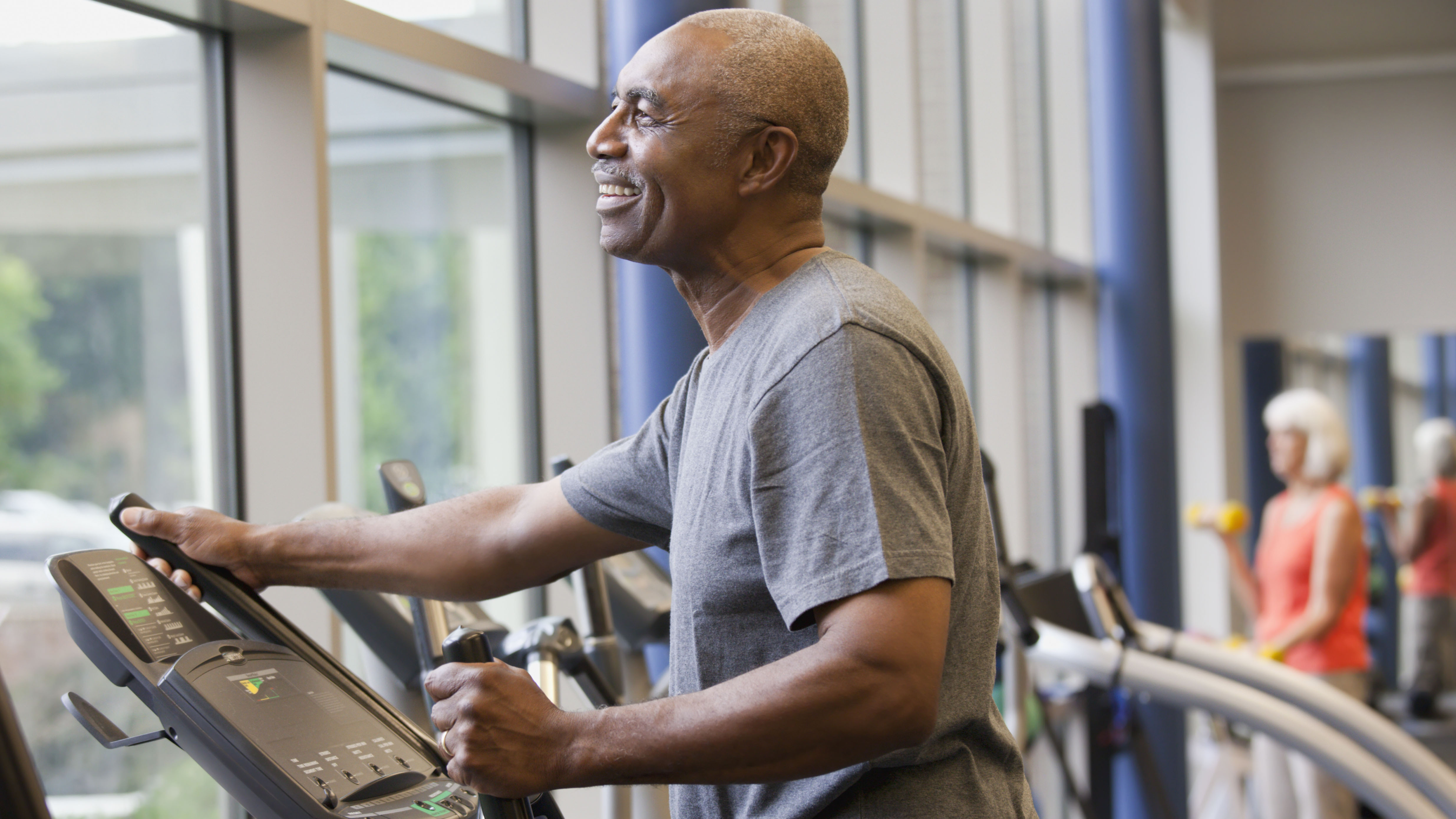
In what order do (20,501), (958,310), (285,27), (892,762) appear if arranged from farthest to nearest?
1. (958,310)
2. (285,27)
3. (20,501)
4. (892,762)

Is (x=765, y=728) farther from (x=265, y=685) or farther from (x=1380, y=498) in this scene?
(x=1380, y=498)

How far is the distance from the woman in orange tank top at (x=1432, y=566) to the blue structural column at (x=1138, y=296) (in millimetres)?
1831

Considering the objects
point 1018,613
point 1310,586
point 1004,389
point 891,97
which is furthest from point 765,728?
point 1004,389

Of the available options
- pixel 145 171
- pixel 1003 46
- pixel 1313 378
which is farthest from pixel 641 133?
pixel 1313 378

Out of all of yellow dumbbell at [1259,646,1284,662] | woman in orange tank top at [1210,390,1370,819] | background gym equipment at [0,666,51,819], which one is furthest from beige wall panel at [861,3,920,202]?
background gym equipment at [0,666,51,819]

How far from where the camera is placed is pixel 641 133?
127 centimetres

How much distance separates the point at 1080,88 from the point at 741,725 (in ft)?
19.0

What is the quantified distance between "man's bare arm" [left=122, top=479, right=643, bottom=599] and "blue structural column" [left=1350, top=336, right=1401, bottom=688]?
6767 millimetres

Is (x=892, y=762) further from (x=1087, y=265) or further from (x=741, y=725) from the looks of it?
(x=1087, y=265)

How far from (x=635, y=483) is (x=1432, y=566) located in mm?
6824

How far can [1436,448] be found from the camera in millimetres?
7105

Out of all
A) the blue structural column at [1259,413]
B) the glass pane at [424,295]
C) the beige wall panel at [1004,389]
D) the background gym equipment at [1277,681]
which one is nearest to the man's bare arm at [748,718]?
the glass pane at [424,295]

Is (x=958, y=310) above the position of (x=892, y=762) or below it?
above

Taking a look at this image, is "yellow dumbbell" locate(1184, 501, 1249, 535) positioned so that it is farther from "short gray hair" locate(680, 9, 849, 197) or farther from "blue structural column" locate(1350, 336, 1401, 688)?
"short gray hair" locate(680, 9, 849, 197)
